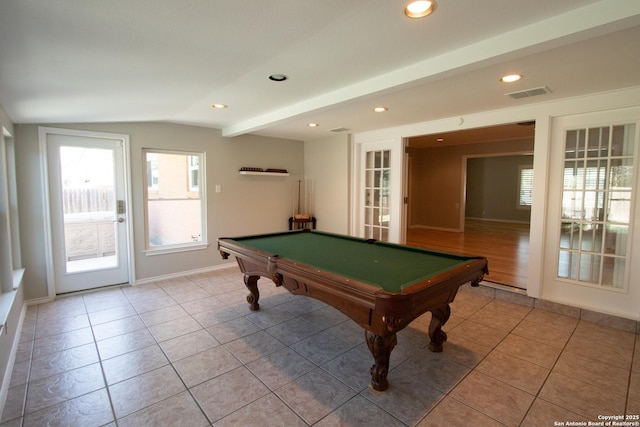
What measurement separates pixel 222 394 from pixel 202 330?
1025 mm

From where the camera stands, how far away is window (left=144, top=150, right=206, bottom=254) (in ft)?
14.7

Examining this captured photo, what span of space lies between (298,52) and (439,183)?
7.45 m

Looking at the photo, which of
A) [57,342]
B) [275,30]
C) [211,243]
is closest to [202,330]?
[57,342]

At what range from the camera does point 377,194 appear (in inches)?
201

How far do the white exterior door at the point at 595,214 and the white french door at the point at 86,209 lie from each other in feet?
17.4

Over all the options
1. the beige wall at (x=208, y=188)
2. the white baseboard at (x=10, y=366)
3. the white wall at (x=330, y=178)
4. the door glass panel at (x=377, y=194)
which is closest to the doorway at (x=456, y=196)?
the door glass panel at (x=377, y=194)

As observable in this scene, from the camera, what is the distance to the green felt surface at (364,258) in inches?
82.5

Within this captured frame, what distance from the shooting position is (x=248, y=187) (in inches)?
212

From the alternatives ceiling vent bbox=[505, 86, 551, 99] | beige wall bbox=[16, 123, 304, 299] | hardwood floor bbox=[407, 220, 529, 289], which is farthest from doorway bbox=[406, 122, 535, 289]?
beige wall bbox=[16, 123, 304, 299]

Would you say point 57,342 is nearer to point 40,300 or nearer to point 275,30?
point 40,300

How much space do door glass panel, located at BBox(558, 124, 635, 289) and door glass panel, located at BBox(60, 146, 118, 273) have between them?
553cm

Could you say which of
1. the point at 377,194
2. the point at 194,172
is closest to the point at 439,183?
the point at 377,194

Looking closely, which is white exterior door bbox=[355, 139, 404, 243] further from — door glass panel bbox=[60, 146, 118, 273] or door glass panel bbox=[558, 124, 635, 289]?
door glass panel bbox=[60, 146, 118, 273]

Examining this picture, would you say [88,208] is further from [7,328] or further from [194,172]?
[7,328]
